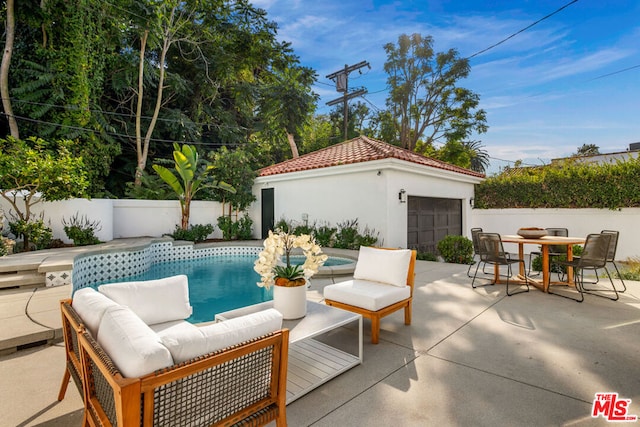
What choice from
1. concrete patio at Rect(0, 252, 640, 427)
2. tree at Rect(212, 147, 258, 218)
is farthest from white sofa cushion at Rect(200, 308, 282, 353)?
tree at Rect(212, 147, 258, 218)

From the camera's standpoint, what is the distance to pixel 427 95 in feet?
80.9

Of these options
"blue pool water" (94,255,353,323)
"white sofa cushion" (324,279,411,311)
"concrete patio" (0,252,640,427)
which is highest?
"white sofa cushion" (324,279,411,311)

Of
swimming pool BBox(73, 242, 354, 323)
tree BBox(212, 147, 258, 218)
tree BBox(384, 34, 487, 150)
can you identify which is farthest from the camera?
tree BBox(384, 34, 487, 150)

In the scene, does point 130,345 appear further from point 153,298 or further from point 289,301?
point 289,301

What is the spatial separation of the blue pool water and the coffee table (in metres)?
2.61

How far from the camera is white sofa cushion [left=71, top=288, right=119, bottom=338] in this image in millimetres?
2203

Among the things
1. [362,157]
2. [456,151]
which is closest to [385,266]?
[362,157]

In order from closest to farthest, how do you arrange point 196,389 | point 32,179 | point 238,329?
point 196,389
point 238,329
point 32,179

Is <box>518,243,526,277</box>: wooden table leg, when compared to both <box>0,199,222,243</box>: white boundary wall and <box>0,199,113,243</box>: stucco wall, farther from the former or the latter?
<box>0,199,113,243</box>: stucco wall

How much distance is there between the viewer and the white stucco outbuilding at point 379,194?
33.5 feet

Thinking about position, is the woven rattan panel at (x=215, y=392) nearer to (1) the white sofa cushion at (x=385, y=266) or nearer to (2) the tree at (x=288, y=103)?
(1) the white sofa cushion at (x=385, y=266)

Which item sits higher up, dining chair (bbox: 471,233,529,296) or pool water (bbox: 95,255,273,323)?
dining chair (bbox: 471,233,529,296)

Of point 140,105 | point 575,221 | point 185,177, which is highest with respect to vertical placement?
point 140,105

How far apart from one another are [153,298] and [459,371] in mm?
3289
